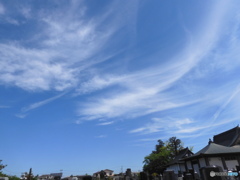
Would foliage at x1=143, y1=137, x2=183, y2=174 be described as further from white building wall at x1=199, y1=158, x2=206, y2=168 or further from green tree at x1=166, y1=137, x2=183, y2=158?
white building wall at x1=199, y1=158, x2=206, y2=168

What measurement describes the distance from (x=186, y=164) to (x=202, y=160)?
22.8 feet

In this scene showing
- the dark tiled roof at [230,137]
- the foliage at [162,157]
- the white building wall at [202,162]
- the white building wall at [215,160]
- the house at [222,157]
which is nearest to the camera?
the house at [222,157]

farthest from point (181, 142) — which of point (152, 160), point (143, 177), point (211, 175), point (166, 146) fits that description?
point (211, 175)

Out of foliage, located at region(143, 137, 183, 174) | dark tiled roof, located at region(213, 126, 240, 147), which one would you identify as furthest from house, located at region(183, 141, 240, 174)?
foliage, located at region(143, 137, 183, 174)

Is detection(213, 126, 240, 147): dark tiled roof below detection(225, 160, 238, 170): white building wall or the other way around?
the other way around

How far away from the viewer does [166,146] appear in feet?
174

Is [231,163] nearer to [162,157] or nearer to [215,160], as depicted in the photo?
[215,160]

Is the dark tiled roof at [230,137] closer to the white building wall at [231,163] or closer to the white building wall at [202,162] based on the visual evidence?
the white building wall at [231,163]

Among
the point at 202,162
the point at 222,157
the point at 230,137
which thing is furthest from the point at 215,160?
the point at 230,137

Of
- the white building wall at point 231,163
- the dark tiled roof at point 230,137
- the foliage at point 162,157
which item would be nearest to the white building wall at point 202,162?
the white building wall at point 231,163

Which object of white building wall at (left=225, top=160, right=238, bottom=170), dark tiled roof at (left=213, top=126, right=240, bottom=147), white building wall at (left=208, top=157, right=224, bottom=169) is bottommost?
white building wall at (left=225, top=160, right=238, bottom=170)

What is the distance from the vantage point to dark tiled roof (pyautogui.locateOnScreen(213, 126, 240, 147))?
1200 inches

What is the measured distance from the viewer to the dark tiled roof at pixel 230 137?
30484 millimetres

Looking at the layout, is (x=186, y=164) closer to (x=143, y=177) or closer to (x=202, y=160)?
(x=202, y=160)
